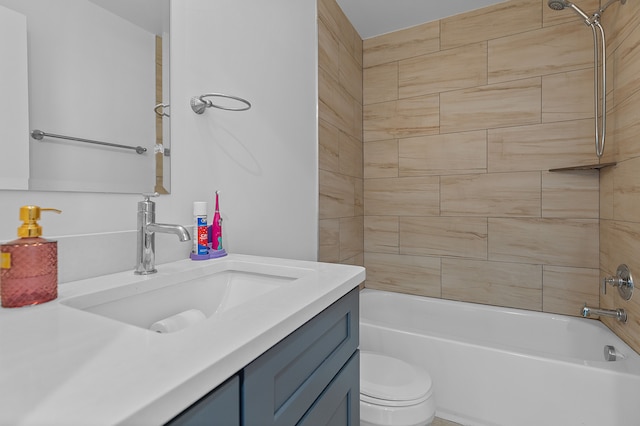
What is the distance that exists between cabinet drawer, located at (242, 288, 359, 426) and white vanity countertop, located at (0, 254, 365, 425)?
0.11 ft

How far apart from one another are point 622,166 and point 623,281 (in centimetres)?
56

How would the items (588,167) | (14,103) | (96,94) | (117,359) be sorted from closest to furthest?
(117,359)
(14,103)
(96,94)
(588,167)

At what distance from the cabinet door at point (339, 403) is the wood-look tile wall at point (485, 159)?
1.65m

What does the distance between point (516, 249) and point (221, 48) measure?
2.07m

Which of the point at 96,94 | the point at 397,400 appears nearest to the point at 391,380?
the point at 397,400

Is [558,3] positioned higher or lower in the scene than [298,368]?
higher

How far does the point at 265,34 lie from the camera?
1.50 meters

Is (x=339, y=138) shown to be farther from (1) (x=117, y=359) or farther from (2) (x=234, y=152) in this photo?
(1) (x=117, y=359)

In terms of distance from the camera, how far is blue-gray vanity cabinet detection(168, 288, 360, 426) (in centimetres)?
42

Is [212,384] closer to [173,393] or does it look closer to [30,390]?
[173,393]

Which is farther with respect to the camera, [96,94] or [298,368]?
[96,94]

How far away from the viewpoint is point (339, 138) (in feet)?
7.18

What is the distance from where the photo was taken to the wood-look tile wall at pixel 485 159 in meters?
1.98

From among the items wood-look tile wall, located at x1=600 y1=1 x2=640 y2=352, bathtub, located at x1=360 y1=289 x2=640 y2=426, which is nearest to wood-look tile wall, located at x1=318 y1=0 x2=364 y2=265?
bathtub, located at x1=360 y1=289 x2=640 y2=426
